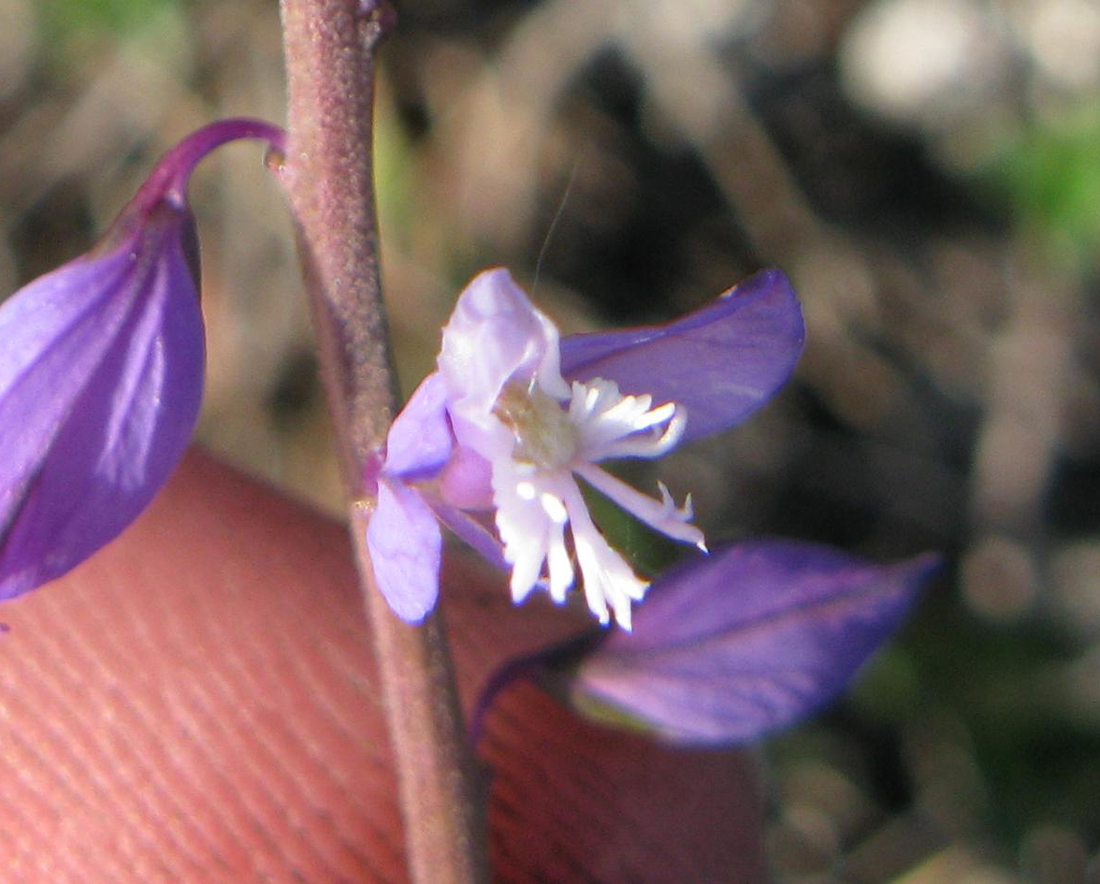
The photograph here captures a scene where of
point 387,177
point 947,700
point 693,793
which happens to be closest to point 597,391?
point 693,793

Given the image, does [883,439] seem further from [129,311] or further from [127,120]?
[129,311]

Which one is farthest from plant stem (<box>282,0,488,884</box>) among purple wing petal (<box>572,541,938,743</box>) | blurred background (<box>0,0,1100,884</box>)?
blurred background (<box>0,0,1100,884</box>)

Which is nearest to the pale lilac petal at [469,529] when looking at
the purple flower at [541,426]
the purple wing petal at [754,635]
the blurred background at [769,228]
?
the purple flower at [541,426]

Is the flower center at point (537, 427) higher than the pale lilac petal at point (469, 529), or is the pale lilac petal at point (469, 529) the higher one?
the flower center at point (537, 427)

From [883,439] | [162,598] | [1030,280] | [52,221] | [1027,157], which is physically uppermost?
[52,221]

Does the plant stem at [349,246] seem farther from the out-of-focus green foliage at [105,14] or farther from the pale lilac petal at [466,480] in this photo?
the out-of-focus green foliage at [105,14]

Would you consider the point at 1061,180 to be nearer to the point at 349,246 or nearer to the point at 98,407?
the point at 349,246

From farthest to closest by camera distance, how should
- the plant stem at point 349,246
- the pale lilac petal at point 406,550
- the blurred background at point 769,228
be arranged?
the blurred background at point 769,228
the plant stem at point 349,246
the pale lilac petal at point 406,550
